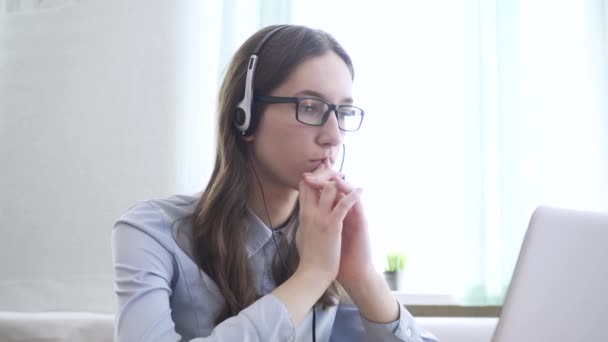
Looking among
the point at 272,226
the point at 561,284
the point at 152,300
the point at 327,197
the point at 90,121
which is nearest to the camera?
the point at 561,284

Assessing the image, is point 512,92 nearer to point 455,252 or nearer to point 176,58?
point 455,252

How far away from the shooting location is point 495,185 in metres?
2.15

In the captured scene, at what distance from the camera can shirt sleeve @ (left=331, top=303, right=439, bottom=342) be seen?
3.80 ft

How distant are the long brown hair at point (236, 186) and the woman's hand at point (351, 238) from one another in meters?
0.14

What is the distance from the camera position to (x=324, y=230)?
1.03 metres

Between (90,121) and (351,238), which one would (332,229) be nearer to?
(351,238)

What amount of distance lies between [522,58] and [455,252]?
0.77 m

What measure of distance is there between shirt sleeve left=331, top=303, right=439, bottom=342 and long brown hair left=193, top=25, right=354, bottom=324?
0.20 ft

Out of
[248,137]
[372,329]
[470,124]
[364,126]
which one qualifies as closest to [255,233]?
[248,137]

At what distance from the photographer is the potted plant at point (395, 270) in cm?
218

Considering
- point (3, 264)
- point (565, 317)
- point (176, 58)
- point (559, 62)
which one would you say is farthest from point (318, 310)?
point (559, 62)

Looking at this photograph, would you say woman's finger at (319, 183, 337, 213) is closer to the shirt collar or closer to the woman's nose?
the woman's nose

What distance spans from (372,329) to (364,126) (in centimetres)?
119

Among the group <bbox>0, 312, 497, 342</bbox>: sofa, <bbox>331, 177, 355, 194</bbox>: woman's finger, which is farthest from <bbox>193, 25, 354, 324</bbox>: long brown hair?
<bbox>0, 312, 497, 342</bbox>: sofa
